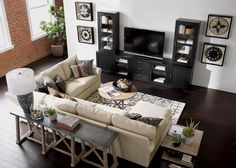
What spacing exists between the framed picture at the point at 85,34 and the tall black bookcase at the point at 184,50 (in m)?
2.60

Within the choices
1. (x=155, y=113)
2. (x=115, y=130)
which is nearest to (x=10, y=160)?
(x=115, y=130)

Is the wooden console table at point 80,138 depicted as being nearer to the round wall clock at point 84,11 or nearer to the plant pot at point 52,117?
the plant pot at point 52,117

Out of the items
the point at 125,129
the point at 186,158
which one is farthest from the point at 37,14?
the point at 186,158

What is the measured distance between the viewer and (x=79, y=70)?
261 inches

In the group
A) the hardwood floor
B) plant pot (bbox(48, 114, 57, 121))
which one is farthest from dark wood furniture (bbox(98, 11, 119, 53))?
plant pot (bbox(48, 114, 57, 121))

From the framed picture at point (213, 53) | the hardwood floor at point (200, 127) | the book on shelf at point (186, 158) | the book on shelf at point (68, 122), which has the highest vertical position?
the framed picture at point (213, 53)

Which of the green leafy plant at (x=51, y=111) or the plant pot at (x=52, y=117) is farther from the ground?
the green leafy plant at (x=51, y=111)

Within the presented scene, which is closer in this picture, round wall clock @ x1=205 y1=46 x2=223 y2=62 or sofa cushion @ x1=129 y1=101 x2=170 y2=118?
sofa cushion @ x1=129 y1=101 x2=170 y2=118

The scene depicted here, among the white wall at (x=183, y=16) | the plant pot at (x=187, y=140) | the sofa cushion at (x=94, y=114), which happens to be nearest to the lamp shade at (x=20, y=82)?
the sofa cushion at (x=94, y=114)

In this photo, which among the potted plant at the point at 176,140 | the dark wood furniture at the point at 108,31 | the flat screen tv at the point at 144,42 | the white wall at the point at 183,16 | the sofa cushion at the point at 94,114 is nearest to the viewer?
the potted plant at the point at 176,140

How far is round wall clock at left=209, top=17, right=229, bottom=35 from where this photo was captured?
621 centimetres

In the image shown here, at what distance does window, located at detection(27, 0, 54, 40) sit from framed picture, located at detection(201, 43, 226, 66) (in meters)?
5.33

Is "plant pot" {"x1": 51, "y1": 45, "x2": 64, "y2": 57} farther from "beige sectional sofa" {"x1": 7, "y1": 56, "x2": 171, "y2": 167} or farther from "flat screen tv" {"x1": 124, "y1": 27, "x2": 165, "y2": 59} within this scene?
"beige sectional sofa" {"x1": 7, "y1": 56, "x2": 171, "y2": 167}

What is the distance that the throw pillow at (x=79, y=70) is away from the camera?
6598 mm
